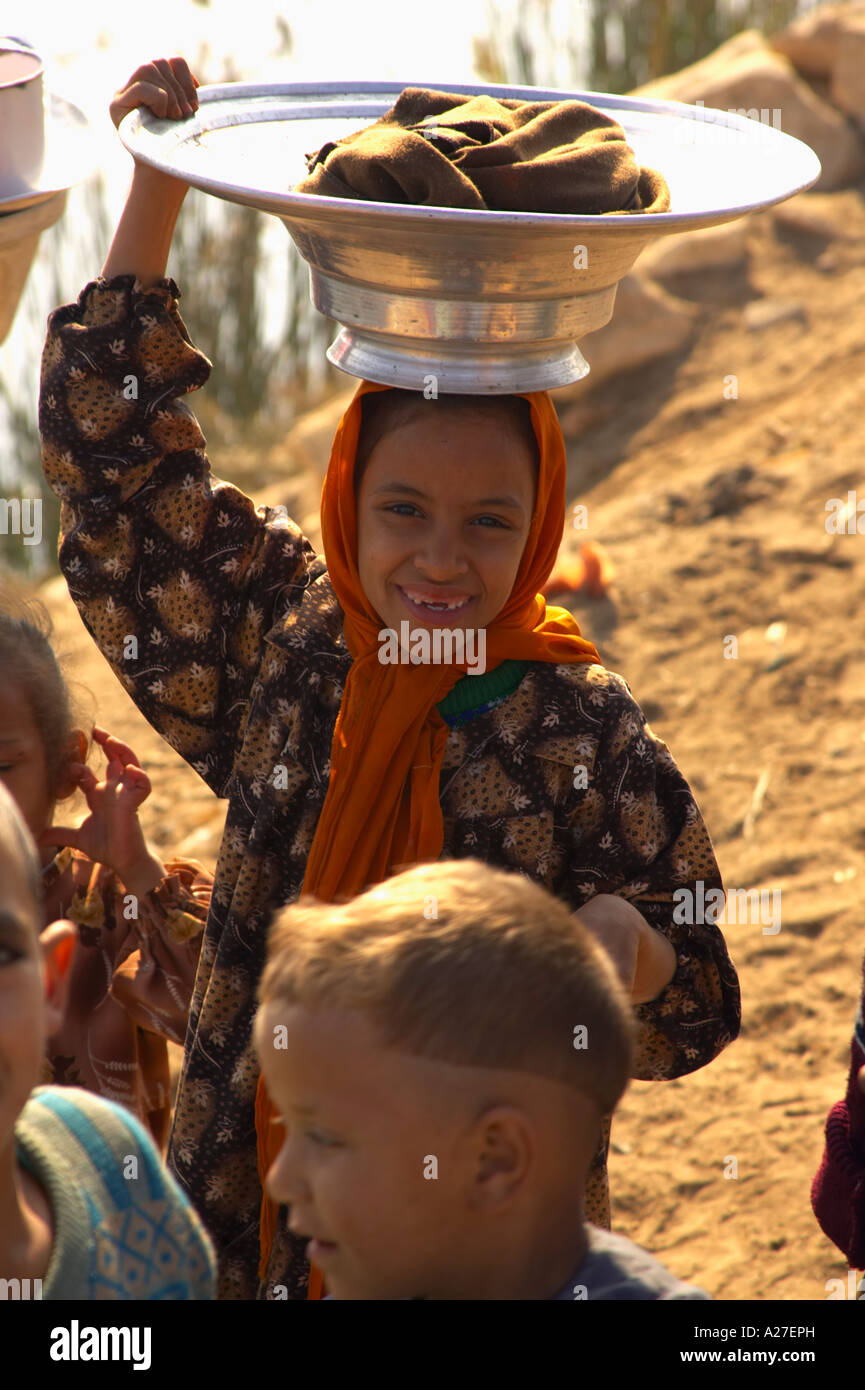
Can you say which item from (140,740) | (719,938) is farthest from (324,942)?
(140,740)

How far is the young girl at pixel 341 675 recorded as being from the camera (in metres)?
1.80

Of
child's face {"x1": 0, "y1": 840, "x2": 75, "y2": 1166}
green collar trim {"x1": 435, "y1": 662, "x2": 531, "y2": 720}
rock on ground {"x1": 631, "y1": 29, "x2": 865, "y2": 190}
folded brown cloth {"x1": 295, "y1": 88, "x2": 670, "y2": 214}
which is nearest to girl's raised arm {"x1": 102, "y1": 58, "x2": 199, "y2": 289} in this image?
folded brown cloth {"x1": 295, "y1": 88, "x2": 670, "y2": 214}

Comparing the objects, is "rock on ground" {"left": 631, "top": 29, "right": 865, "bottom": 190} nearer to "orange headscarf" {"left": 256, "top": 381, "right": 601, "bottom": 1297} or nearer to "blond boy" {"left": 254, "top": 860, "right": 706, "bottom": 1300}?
"orange headscarf" {"left": 256, "top": 381, "right": 601, "bottom": 1297}

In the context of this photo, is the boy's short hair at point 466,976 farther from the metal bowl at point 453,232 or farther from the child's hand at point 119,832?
the child's hand at point 119,832

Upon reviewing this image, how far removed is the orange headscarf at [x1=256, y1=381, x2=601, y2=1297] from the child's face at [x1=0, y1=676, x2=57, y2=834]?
1.74ft

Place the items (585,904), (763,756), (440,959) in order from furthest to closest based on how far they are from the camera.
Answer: (763,756) → (585,904) → (440,959)

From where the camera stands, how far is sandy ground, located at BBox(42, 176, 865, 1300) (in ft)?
10.4

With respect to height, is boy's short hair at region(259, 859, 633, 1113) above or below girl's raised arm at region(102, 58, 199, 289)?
below

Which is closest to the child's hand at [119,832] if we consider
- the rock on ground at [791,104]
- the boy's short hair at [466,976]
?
the boy's short hair at [466,976]

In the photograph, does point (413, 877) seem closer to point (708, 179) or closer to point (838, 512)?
point (708, 179)

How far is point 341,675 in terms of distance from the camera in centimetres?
190

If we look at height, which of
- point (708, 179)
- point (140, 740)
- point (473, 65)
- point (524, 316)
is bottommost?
point (140, 740)

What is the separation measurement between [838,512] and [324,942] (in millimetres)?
3974

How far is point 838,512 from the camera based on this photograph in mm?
4922
